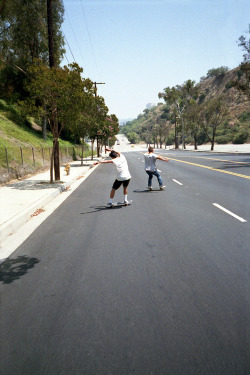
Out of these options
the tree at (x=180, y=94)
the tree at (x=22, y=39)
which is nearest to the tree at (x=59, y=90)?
the tree at (x=22, y=39)

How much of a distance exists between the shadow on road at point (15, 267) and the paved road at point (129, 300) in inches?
0.7

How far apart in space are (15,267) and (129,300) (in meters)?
2.18

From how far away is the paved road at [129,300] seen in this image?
2799mm

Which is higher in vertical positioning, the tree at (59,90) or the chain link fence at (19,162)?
the tree at (59,90)

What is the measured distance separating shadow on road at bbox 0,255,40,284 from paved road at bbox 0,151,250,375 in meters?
0.02

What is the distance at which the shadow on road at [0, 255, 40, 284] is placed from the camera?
4700 millimetres

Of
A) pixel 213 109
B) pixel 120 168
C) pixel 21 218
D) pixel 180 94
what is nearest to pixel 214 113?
pixel 213 109

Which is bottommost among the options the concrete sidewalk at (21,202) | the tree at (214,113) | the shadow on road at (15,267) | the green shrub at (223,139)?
the shadow on road at (15,267)

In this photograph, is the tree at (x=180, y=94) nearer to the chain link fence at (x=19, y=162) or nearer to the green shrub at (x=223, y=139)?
the green shrub at (x=223, y=139)

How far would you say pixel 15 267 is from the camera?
5.09 metres

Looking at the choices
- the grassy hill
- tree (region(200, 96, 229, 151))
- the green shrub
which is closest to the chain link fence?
the grassy hill

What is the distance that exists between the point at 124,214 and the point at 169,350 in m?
6.07

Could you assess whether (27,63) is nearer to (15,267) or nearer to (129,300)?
(15,267)

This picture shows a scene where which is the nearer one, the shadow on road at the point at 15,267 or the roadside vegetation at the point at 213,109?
the shadow on road at the point at 15,267
